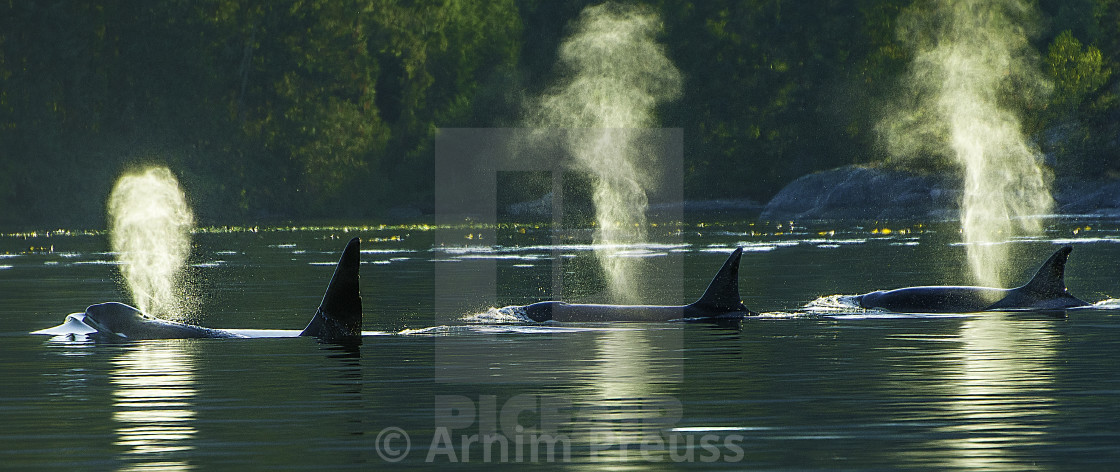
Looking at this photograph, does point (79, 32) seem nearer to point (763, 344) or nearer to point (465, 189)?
point (465, 189)

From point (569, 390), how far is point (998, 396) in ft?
14.4

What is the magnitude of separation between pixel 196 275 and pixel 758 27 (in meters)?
79.4

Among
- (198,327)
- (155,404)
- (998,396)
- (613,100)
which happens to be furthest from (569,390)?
(613,100)

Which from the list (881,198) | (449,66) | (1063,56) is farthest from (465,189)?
(1063,56)

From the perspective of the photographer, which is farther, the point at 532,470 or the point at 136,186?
the point at 136,186

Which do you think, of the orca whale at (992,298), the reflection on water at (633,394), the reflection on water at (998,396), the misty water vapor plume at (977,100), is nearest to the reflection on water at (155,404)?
the reflection on water at (633,394)

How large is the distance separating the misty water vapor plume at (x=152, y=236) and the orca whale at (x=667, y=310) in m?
7.48

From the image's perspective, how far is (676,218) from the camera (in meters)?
100

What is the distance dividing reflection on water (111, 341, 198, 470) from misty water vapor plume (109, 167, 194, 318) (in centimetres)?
911

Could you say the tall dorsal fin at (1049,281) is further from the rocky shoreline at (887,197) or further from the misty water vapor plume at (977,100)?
the misty water vapor plume at (977,100)


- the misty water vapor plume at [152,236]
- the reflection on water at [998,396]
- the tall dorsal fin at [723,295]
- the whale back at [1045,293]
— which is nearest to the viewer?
the reflection on water at [998,396]

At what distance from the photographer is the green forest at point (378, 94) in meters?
107

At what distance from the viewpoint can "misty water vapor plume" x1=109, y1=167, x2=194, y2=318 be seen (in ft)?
131

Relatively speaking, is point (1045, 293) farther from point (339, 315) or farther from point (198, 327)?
point (198, 327)
